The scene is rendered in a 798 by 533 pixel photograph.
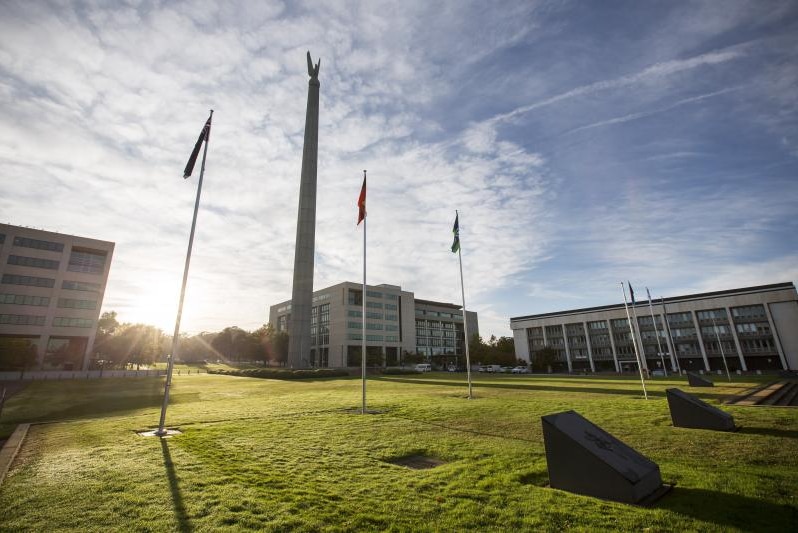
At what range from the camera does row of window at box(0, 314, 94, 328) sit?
219ft

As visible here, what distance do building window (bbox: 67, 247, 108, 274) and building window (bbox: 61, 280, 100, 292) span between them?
2.78 metres

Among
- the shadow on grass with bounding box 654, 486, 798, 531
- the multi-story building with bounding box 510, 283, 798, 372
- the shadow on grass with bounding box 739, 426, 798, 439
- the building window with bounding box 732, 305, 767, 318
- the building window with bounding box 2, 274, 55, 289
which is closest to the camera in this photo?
the shadow on grass with bounding box 654, 486, 798, 531

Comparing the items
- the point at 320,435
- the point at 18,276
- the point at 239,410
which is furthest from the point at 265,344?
the point at 320,435

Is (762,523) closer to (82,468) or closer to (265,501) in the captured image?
(265,501)

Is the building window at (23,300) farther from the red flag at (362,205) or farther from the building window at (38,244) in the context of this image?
the red flag at (362,205)

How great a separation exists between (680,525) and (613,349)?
343 ft

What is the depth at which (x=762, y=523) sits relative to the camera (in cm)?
596

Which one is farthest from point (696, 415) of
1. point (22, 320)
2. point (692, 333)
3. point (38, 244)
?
point (38, 244)

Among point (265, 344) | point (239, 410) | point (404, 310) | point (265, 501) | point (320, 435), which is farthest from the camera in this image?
point (404, 310)

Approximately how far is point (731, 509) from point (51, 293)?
100 meters

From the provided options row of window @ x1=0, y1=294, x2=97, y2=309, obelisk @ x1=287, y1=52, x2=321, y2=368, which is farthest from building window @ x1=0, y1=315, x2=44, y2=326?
obelisk @ x1=287, y1=52, x2=321, y2=368

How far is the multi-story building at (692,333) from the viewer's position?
7331 centimetres

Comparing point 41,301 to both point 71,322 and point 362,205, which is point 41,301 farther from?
point 362,205

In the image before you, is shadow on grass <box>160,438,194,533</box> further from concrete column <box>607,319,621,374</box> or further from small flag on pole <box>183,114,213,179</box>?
concrete column <box>607,319,621,374</box>
